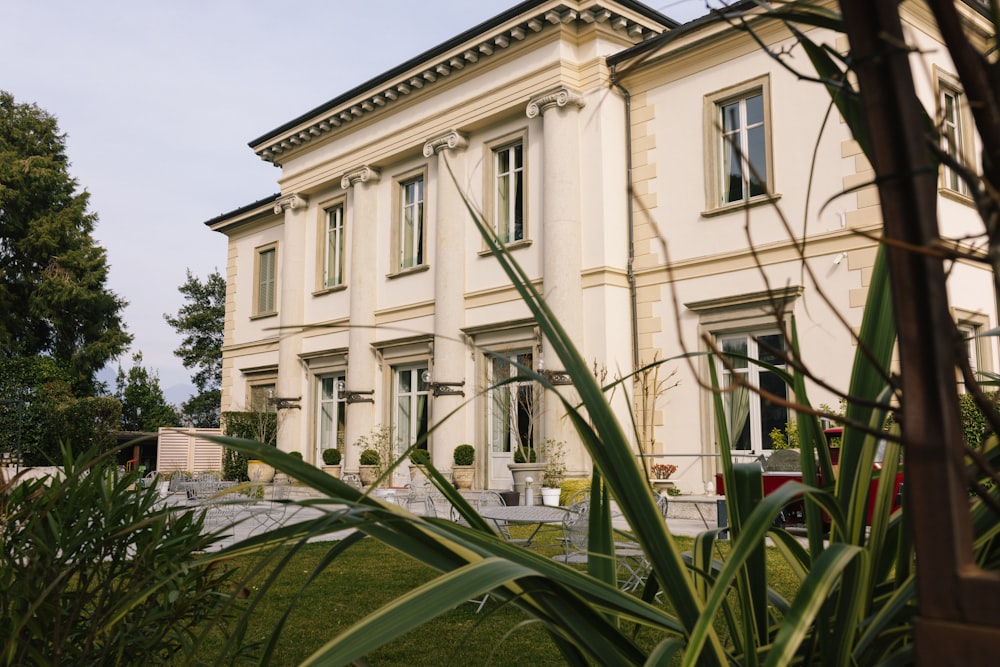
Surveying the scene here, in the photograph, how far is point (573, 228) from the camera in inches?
620

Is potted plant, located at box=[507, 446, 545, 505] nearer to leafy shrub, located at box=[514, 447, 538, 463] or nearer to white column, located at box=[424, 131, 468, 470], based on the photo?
leafy shrub, located at box=[514, 447, 538, 463]

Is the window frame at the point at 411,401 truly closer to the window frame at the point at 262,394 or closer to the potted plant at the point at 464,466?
the potted plant at the point at 464,466

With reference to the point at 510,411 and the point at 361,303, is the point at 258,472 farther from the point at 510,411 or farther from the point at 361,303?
the point at 510,411

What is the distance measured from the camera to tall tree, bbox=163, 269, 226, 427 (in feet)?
148

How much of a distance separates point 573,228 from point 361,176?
21.5 feet

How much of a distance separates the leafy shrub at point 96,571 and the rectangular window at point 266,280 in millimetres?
22561

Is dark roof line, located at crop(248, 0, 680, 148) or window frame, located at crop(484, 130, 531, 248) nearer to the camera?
dark roof line, located at crop(248, 0, 680, 148)

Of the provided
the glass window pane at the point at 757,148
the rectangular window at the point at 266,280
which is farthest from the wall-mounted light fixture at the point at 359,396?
the glass window pane at the point at 757,148

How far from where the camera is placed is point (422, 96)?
18828mm

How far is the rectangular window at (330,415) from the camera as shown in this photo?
838 inches

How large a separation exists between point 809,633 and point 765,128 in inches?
536

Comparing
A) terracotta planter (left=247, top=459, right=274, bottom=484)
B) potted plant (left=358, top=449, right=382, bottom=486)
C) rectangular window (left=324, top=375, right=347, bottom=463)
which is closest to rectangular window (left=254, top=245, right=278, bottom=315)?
rectangular window (left=324, top=375, right=347, bottom=463)

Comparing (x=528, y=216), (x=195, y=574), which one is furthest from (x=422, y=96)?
(x=195, y=574)

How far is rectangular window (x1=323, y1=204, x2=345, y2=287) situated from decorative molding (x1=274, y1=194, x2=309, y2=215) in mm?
707
